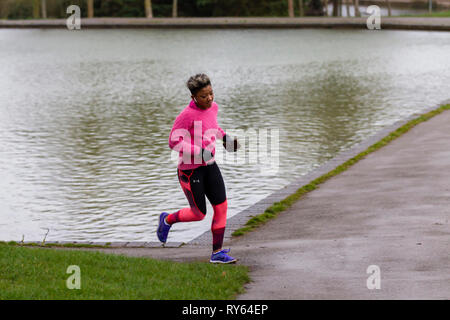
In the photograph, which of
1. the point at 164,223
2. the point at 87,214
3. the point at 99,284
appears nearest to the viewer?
the point at 99,284

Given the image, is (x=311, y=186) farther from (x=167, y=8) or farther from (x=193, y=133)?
(x=167, y=8)

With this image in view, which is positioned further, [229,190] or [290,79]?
[290,79]

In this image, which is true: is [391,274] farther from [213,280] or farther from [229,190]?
[229,190]

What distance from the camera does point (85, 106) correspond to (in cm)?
1889

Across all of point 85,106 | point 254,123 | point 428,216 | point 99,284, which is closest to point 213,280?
point 99,284

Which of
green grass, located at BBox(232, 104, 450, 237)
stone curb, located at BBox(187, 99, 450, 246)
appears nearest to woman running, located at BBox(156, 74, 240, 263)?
stone curb, located at BBox(187, 99, 450, 246)

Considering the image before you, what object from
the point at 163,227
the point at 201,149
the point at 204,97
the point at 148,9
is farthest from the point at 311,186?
the point at 148,9

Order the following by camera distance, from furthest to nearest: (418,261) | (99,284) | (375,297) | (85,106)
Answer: (85,106)
(418,261)
(99,284)
(375,297)

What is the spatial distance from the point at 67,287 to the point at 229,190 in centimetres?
500

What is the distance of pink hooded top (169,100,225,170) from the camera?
6.52m

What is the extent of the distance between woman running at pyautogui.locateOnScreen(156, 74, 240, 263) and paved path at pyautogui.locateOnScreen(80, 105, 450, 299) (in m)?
0.47

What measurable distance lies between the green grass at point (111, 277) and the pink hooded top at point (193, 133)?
35.5 inches

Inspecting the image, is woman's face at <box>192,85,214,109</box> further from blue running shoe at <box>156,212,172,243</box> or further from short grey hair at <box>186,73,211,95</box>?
blue running shoe at <box>156,212,172,243</box>

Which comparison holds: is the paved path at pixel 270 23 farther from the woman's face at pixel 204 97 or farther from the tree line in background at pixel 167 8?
the woman's face at pixel 204 97
